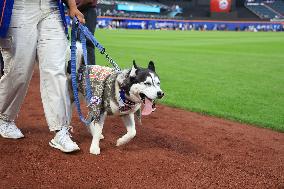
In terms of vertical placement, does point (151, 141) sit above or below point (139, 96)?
below

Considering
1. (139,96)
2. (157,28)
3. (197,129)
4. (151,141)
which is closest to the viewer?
(139,96)

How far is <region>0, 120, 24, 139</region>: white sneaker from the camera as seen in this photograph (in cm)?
500

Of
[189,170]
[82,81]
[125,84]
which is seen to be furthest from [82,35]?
[189,170]

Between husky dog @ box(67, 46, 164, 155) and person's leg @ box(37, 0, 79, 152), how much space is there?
1.06 feet

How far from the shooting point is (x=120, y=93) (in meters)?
4.49

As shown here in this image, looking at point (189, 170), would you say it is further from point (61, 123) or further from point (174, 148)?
point (61, 123)

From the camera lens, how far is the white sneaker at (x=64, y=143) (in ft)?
14.6

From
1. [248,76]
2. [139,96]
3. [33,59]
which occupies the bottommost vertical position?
[248,76]

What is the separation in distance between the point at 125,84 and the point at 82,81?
0.76m

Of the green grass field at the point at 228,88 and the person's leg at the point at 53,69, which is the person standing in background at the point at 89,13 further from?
the person's leg at the point at 53,69

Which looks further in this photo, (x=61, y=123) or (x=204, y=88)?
(x=204, y=88)

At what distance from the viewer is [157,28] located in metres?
56.1

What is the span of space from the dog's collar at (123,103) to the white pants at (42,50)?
0.60 metres

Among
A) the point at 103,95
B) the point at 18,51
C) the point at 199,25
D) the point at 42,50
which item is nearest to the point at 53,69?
the point at 42,50
